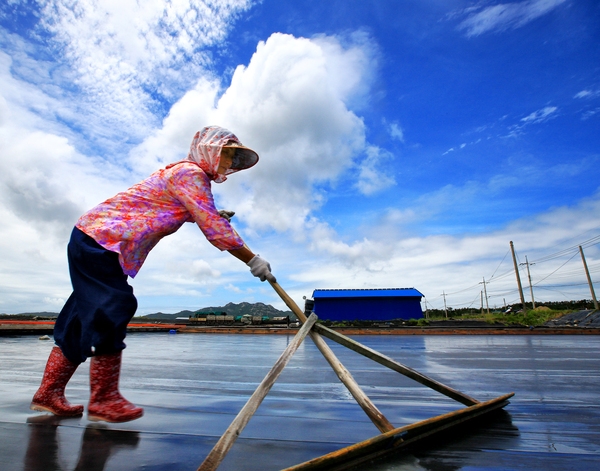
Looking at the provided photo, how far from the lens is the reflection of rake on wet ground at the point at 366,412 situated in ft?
3.85

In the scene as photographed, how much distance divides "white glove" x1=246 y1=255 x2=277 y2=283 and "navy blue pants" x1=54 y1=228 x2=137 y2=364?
0.60 metres

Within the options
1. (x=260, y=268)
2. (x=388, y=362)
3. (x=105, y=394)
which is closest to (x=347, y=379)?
(x=388, y=362)

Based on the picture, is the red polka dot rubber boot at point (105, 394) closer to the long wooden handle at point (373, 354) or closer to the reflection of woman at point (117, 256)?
the reflection of woman at point (117, 256)

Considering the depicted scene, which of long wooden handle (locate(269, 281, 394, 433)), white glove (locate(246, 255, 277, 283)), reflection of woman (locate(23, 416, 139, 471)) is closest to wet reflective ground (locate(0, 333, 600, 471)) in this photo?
reflection of woman (locate(23, 416, 139, 471))

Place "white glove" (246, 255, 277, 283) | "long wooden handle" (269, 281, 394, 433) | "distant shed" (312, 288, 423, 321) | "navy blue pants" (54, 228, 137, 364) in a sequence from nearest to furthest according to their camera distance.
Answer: "long wooden handle" (269, 281, 394, 433) → "navy blue pants" (54, 228, 137, 364) → "white glove" (246, 255, 277, 283) → "distant shed" (312, 288, 423, 321)

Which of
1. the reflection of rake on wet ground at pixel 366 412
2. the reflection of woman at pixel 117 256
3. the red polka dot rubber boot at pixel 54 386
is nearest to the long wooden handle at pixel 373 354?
the reflection of rake on wet ground at pixel 366 412

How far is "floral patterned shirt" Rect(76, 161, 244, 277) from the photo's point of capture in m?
1.75

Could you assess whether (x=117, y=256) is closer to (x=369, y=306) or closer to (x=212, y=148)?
(x=212, y=148)

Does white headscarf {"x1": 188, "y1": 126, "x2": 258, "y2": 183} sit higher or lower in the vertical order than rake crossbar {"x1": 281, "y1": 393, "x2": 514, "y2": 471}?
higher

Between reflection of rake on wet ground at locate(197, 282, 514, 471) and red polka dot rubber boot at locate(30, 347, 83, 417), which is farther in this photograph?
red polka dot rubber boot at locate(30, 347, 83, 417)

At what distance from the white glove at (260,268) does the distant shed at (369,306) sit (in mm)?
29112

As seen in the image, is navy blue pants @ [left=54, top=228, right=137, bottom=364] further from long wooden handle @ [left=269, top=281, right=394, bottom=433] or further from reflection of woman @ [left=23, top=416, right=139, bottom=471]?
long wooden handle @ [left=269, top=281, right=394, bottom=433]

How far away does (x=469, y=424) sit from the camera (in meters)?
1.87

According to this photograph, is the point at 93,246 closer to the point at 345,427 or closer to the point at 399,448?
the point at 345,427
